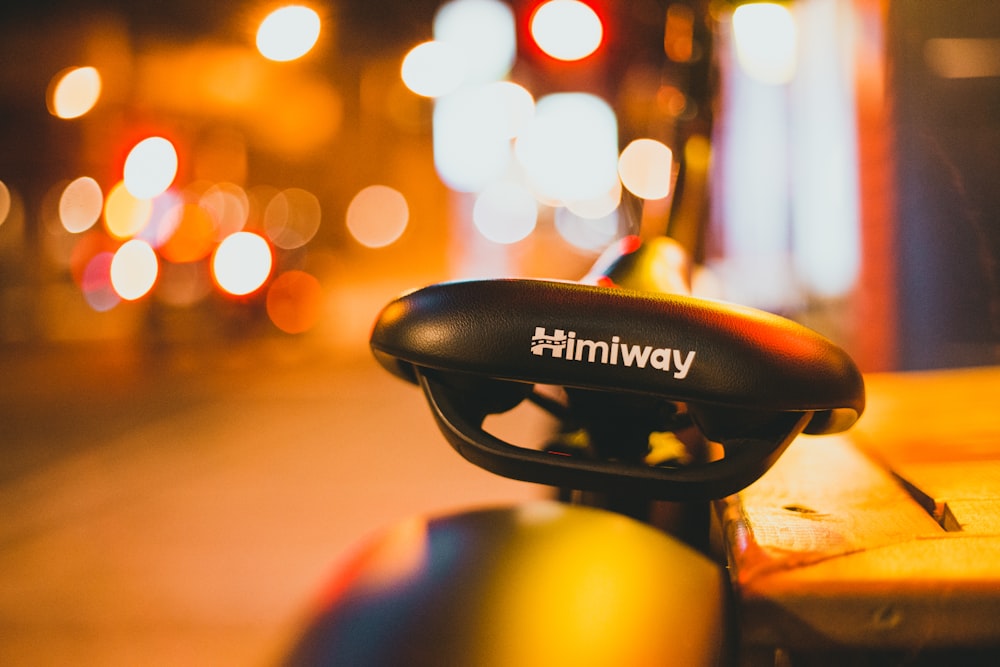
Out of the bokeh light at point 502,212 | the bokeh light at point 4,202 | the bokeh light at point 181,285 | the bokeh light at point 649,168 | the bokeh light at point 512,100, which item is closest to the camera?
the bokeh light at point 649,168

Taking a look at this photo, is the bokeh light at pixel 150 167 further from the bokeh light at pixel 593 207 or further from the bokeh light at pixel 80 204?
the bokeh light at pixel 593 207

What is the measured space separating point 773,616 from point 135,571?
3074mm

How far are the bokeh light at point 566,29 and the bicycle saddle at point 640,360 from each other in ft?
10.2

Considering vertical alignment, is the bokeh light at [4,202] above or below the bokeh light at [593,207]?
above

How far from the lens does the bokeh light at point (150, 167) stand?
11945 mm

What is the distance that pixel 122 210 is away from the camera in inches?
496

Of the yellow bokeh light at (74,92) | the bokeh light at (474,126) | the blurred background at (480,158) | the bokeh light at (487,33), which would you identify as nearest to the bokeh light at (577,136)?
the blurred background at (480,158)

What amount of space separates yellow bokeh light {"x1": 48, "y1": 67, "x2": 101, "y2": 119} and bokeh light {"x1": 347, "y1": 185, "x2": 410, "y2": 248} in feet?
16.7

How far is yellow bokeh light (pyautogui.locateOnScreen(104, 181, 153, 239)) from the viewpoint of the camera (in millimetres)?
12344

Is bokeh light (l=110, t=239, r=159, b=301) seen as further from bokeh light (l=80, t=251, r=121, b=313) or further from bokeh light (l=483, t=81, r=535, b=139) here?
bokeh light (l=483, t=81, r=535, b=139)

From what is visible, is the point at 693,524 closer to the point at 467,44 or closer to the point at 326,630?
the point at 326,630

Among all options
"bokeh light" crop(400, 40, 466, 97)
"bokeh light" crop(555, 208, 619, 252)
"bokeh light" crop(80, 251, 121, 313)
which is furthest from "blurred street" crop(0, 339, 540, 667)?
"bokeh light" crop(555, 208, 619, 252)

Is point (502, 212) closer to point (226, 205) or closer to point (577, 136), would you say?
point (226, 205)

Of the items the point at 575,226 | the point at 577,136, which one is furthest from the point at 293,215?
the point at 577,136
